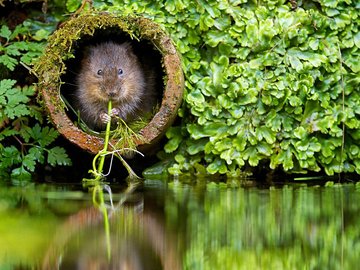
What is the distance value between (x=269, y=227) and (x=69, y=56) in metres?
2.51

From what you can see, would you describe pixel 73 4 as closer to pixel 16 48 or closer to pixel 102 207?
pixel 16 48

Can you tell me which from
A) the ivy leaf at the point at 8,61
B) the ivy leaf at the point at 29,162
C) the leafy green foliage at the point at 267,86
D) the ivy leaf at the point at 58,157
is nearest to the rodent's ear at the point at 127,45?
the leafy green foliage at the point at 267,86

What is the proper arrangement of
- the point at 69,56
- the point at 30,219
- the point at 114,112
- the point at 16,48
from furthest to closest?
1. the point at 16,48
2. the point at 114,112
3. the point at 69,56
4. the point at 30,219

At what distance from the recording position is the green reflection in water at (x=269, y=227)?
93.5 inches

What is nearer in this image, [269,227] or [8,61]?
[269,227]

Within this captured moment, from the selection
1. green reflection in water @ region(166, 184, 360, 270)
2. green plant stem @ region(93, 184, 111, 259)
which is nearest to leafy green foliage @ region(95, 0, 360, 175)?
green reflection in water @ region(166, 184, 360, 270)

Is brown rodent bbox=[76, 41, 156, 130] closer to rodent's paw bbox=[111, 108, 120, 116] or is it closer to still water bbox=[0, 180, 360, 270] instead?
rodent's paw bbox=[111, 108, 120, 116]

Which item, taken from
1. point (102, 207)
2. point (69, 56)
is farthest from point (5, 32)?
point (102, 207)

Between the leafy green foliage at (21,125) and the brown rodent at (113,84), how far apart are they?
334mm

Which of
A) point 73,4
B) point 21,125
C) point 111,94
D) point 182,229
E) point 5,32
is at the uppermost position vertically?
point 73,4

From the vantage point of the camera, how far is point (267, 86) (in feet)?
15.9

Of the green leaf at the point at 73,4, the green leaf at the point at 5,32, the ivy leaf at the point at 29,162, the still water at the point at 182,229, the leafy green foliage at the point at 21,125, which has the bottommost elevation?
the still water at the point at 182,229

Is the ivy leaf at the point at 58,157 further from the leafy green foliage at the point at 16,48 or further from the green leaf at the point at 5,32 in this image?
the green leaf at the point at 5,32

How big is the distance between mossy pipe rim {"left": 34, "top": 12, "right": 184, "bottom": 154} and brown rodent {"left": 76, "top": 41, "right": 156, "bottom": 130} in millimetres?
404
